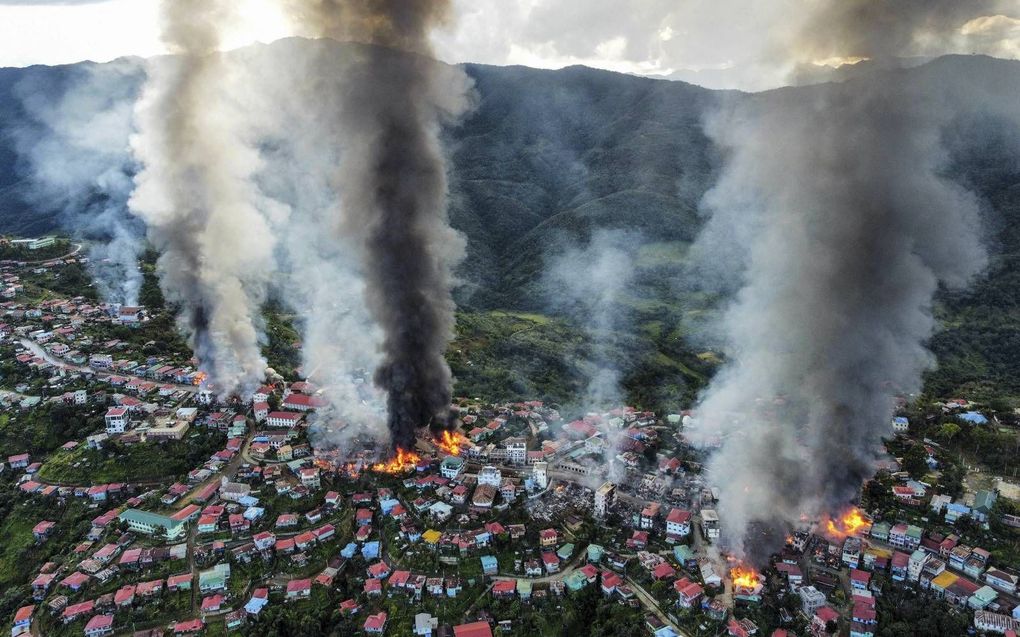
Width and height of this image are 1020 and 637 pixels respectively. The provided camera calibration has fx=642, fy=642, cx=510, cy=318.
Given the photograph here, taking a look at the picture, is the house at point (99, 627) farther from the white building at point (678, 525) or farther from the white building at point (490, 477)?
the white building at point (678, 525)

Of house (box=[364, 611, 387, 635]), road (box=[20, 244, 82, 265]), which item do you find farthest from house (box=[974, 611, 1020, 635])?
road (box=[20, 244, 82, 265])

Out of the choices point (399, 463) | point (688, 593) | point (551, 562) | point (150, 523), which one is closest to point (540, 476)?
point (551, 562)

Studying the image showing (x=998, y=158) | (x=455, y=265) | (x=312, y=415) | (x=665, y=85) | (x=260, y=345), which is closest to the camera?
(x=312, y=415)

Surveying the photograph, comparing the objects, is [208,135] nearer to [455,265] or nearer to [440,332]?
[440,332]

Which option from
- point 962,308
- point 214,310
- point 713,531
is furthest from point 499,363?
point 962,308

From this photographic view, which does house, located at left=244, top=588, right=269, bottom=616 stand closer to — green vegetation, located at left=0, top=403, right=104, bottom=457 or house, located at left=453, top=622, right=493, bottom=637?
house, located at left=453, top=622, right=493, bottom=637

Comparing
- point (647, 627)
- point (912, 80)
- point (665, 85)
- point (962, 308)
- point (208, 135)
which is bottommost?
point (647, 627)

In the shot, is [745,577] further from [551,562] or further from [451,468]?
[451,468]
